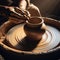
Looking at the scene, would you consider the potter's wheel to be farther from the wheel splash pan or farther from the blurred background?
the blurred background

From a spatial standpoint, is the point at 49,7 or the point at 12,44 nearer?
the point at 12,44

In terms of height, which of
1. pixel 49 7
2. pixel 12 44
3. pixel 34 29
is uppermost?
pixel 34 29

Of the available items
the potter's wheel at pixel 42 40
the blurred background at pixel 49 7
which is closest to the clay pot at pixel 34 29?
the potter's wheel at pixel 42 40

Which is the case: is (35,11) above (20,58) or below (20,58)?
above

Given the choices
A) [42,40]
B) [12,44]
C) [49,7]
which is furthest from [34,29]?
[49,7]

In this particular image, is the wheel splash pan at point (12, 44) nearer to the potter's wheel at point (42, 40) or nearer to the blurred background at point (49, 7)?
the potter's wheel at point (42, 40)

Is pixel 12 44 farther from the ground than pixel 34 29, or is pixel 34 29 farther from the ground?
pixel 34 29

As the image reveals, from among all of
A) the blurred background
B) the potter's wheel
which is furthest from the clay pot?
the blurred background

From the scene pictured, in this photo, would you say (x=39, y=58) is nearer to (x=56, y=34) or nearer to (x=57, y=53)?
(x=57, y=53)

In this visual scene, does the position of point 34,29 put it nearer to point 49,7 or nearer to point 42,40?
point 42,40

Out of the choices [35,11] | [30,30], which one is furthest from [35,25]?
[35,11]

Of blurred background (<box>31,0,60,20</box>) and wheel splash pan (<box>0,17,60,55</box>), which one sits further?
blurred background (<box>31,0,60,20</box>)

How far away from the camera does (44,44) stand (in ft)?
7.33

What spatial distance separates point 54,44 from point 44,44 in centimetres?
14
